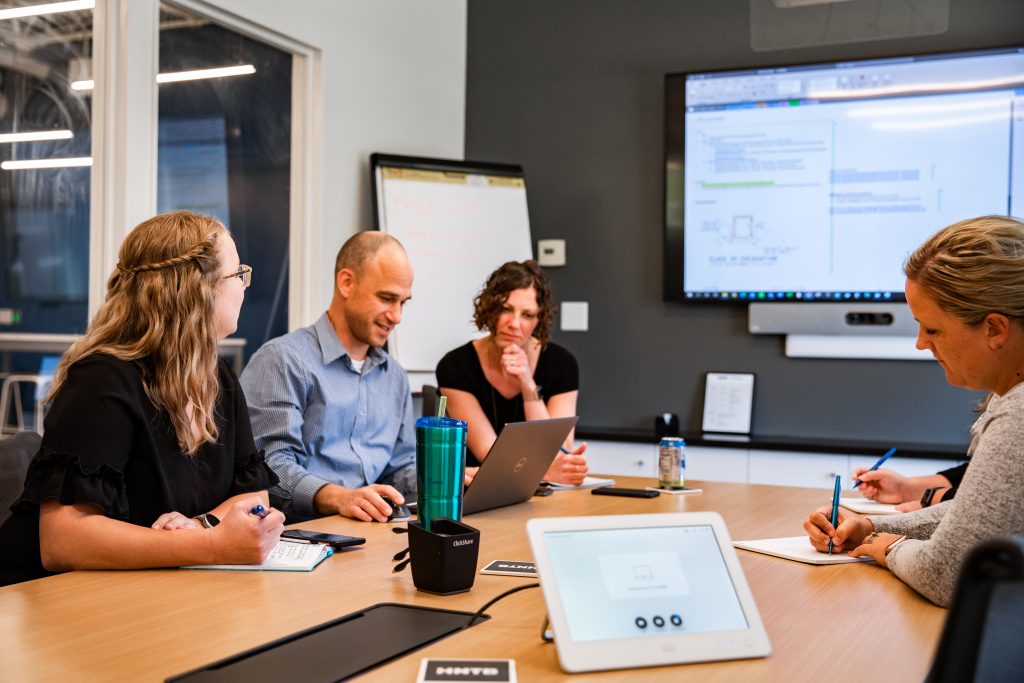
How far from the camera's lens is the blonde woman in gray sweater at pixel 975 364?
4.29 feet

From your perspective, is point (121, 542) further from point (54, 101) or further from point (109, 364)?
point (54, 101)

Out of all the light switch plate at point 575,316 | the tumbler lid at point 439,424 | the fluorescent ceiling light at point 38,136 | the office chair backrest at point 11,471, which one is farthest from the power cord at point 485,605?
the light switch plate at point 575,316

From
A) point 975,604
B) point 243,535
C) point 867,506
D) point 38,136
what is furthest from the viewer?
point 38,136

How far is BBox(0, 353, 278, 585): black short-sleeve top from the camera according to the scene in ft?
4.87

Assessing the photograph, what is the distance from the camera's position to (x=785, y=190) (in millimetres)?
4086

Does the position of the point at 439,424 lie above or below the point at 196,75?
below

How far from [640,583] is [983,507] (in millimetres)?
523

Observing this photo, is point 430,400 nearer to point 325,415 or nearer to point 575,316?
point 325,415

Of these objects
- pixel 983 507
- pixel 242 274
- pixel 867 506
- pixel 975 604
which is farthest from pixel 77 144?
pixel 975 604

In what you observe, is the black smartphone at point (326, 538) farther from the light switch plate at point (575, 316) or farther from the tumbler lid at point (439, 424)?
the light switch plate at point (575, 316)

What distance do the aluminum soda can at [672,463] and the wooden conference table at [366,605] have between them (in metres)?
0.78

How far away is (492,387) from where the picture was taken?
3.08 meters

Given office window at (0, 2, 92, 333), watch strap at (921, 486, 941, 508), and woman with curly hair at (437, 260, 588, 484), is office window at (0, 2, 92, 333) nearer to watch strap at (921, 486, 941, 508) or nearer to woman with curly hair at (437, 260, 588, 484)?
woman with curly hair at (437, 260, 588, 484)

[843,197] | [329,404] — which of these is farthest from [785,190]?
[329,404]
